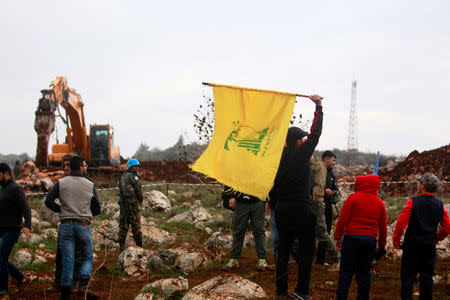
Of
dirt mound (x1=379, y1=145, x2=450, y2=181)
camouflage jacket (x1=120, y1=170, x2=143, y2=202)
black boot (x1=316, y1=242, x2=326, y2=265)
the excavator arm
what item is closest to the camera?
black boot (x1=316, y1=242, x2=326, y2=265)

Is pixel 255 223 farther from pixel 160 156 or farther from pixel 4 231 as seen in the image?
pixel 160 156

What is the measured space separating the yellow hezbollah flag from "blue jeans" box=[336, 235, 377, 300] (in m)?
1.10

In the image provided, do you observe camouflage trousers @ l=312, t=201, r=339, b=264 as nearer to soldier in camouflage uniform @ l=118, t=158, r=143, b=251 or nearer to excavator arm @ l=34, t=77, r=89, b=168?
soldier in camouflage uniform @ l=118, t=158, r=143, b=251

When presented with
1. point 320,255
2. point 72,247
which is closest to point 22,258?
point 72,247

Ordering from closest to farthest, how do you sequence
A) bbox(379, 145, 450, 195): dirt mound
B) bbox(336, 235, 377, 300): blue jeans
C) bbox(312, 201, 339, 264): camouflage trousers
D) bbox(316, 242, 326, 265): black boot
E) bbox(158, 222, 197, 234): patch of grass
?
bbox(336, 235, 377, 300): blue jeans → bbox(312, 201, 339, 264): camouflage trousers → bbox(316, 242, 326, 265): black boot → bbox(158, 222, 197, 234): patch of grass → bbox(379, 145, 450, 195): dirt mound

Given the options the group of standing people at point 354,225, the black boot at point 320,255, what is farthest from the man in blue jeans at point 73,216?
the black boot at point 320,255

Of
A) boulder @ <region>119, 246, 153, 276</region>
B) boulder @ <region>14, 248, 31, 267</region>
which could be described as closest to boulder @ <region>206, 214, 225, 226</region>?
boulder @ <region>119, 246, 153, 276</region>

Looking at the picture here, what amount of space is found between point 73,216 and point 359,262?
339 centimetres

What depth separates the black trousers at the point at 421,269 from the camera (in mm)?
4977

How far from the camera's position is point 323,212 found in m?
6.91

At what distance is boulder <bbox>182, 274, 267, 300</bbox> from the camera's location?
16.5ft

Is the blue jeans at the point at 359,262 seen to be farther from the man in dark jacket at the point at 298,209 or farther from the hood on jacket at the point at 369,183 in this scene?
the hood on jacket at the point at 369,183

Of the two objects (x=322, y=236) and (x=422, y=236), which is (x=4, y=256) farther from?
(x=422, y=236)

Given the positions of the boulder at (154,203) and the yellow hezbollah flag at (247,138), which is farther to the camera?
the boulder at (154,203)
